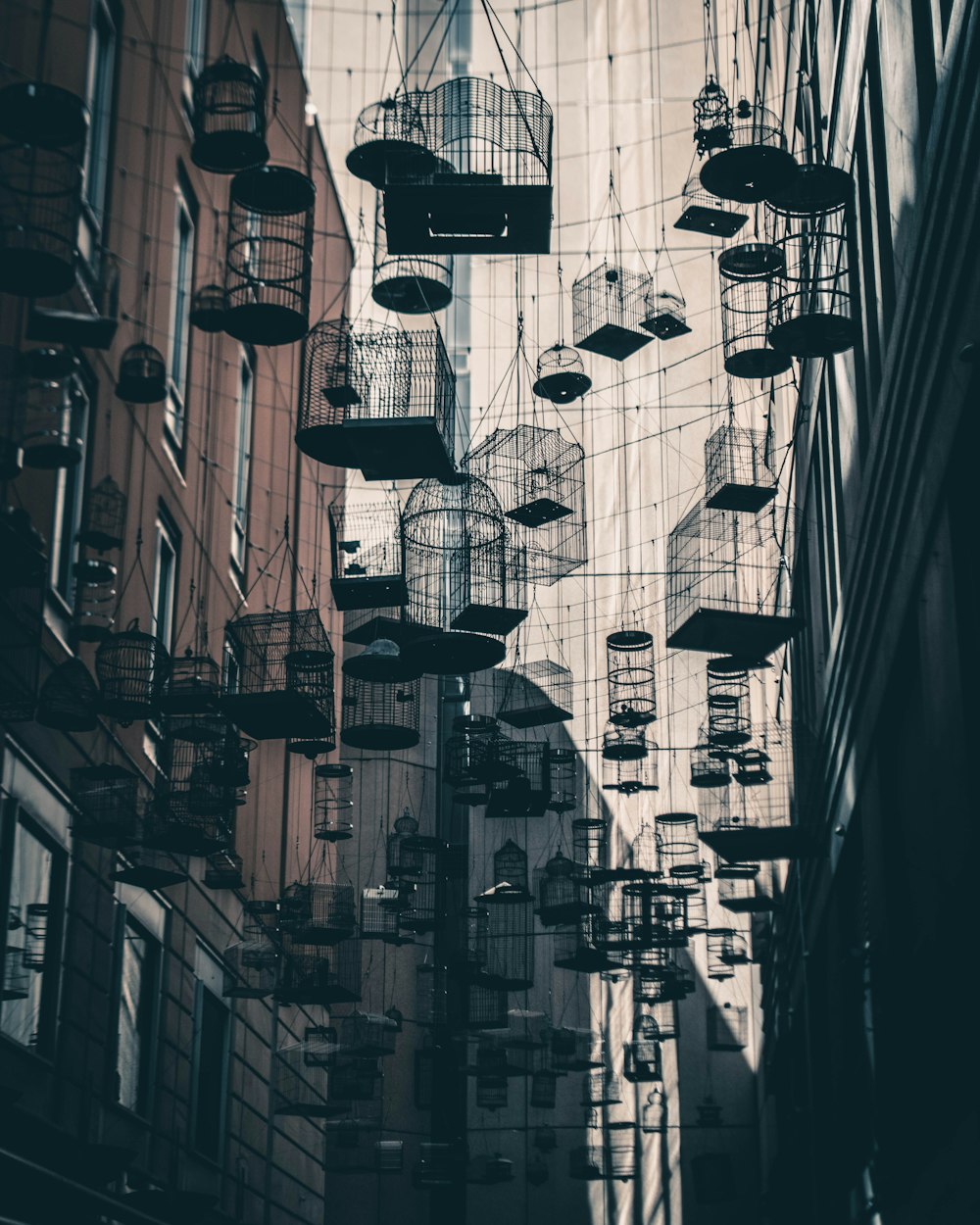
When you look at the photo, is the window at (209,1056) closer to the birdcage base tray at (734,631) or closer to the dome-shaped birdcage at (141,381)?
the dome-shaped birdcage at (141,381)

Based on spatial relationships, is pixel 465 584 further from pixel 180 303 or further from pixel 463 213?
pixel 180 303

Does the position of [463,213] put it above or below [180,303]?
below

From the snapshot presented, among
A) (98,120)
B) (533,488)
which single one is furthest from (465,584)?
(98,120)

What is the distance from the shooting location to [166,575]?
2002 cm

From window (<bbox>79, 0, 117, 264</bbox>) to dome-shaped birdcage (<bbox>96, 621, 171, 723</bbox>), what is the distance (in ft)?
13.6

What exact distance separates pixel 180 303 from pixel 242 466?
4931 mm

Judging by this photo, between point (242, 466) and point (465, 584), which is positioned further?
point (242, 466)

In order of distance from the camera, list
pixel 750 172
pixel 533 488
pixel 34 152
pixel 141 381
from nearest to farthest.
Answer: pixel 34 152 < pixel 750 172 < pixel 141 381 < pixel 533 488

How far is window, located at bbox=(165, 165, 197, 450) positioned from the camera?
20.0m

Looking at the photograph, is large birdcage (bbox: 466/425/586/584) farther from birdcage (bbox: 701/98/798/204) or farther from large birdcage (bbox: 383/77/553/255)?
birdcage (bbox: 701/98/798/204)

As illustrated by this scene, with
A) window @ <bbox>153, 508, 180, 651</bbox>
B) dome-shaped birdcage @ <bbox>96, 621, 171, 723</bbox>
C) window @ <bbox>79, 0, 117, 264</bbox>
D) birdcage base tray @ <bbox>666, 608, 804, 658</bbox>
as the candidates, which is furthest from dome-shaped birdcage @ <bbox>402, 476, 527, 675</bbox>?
window @ <bbox>79, 0, 117, 264</bbox>

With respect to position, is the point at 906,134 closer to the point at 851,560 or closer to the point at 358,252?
the point at 851,560

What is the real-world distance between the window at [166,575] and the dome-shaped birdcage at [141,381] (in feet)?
18.6

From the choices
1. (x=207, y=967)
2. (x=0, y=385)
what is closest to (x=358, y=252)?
(x=207, y=967)
